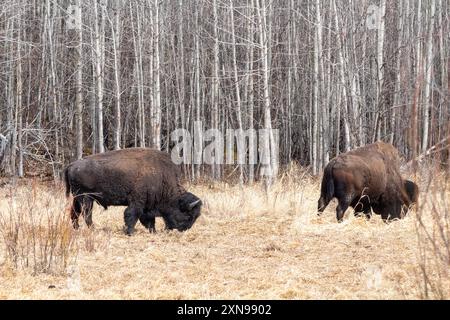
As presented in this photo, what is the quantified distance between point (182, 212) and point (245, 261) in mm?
3336

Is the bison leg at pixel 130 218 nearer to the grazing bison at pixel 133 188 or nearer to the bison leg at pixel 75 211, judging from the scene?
the grazing bison at pixel 133 188

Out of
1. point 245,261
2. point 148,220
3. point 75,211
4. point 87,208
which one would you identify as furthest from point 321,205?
point 75,211

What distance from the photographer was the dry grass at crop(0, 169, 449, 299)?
21.7 ft

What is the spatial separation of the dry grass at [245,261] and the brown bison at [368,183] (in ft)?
1.08

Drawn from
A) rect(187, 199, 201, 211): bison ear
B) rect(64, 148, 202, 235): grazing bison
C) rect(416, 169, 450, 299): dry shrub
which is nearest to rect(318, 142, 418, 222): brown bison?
rect(187, 199, 201, 211): bison ear

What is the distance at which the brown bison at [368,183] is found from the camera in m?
11.9

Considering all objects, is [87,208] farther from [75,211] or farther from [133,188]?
[133,188]

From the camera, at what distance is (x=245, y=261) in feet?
27.7

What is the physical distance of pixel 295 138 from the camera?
29.1 m

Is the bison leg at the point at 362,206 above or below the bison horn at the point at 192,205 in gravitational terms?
below

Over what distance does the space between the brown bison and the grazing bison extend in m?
2.48

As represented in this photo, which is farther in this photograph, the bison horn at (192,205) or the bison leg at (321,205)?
the bison leg at (321,205)

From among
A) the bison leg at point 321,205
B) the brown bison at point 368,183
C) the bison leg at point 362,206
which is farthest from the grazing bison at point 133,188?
the bison leg at point 362,206
